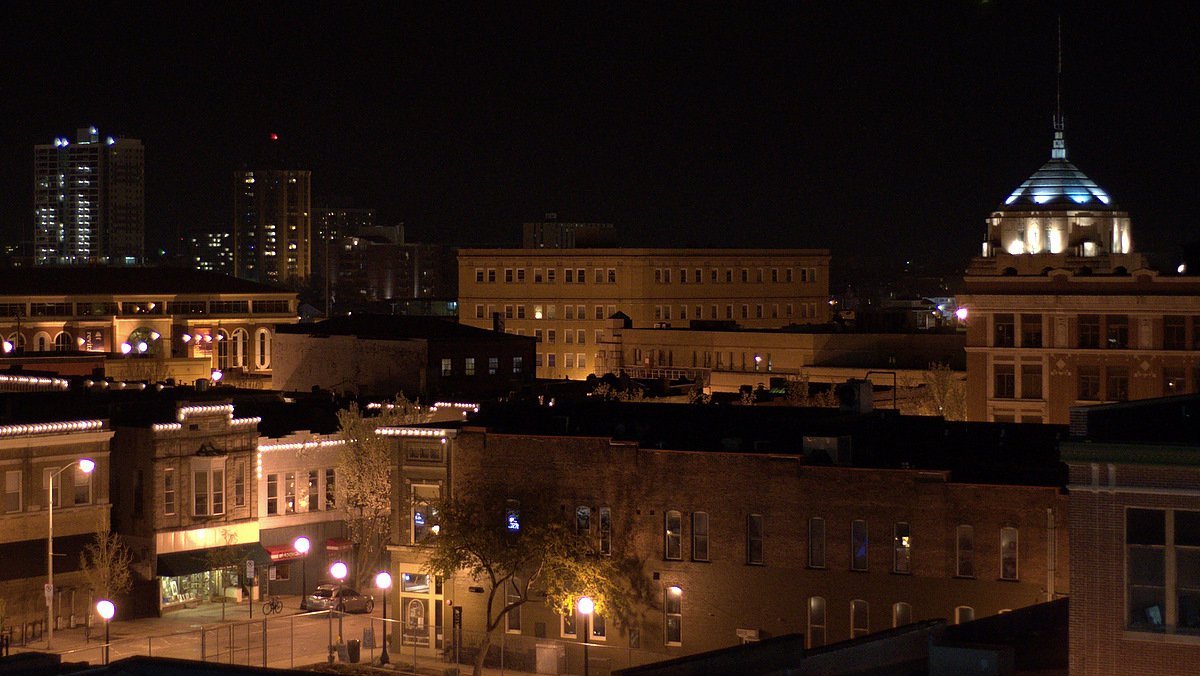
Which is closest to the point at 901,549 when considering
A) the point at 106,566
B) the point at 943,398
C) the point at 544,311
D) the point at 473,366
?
the point at 106,566

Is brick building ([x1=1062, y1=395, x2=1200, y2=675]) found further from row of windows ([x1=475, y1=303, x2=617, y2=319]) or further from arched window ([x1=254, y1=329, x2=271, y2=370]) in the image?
arched window ([x1=254, y1=329, x2=271, y2=370])

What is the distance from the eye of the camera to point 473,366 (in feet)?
387

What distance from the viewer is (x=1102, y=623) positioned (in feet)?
97.9

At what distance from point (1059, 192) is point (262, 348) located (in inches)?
3066

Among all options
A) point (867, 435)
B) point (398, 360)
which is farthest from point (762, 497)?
point (398, 360)

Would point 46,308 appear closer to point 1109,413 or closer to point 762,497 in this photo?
point 762,497

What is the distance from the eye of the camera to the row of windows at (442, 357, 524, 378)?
375ft

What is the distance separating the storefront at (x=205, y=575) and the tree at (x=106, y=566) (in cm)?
176

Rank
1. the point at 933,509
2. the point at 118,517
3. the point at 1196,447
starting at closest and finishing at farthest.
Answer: the point at 1196,447 → the point at 933,509 → the point at 118,517

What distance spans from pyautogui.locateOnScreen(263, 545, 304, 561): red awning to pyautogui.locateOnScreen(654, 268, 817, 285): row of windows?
4051 inches

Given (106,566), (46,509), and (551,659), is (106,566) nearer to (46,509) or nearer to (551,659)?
(46,509)

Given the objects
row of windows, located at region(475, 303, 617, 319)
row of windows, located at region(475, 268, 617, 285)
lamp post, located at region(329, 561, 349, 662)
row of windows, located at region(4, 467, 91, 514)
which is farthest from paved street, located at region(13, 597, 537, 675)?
row of windows, located at region(475, 268, 617, 285)

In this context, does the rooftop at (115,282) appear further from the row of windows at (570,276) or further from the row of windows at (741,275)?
the row of windows at (741,275)

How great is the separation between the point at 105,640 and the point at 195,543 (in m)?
10.8
